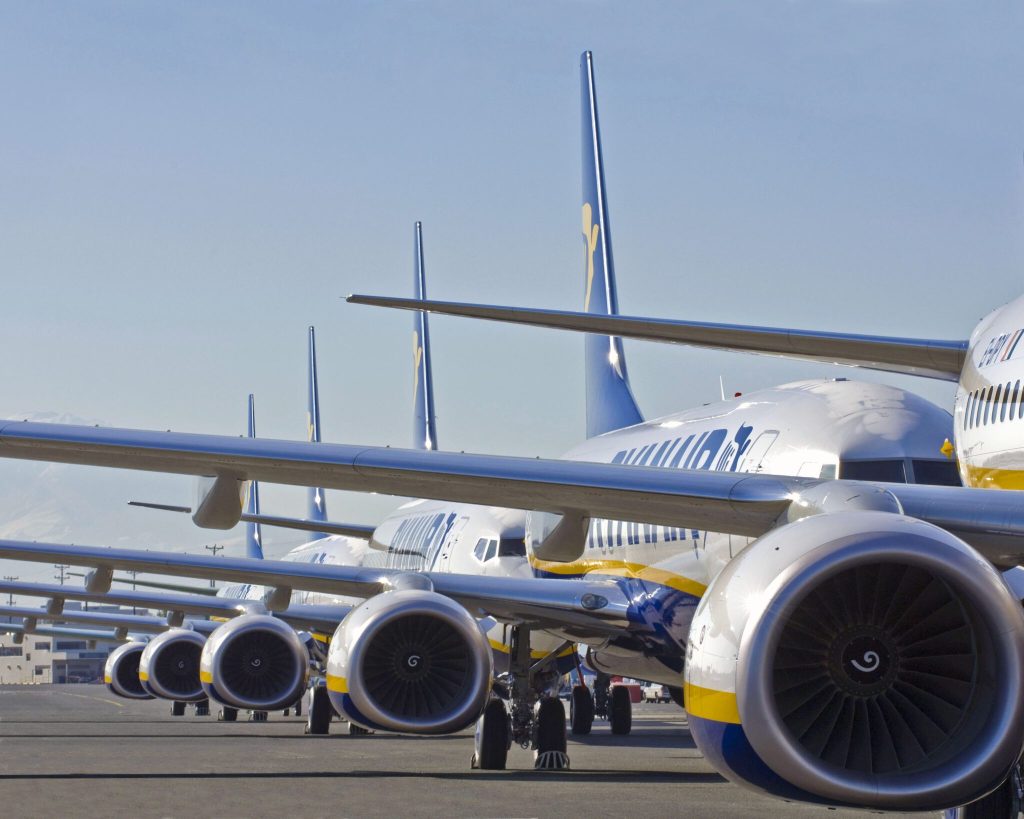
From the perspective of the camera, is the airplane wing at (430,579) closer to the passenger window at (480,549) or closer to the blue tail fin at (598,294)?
the passenger window at (480,549)

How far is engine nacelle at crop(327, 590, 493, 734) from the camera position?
13852 millimetres

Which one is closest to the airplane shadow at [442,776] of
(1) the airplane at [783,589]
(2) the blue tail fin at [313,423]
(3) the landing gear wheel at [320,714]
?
(1) the airplane at [783,589]

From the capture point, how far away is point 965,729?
6.27m

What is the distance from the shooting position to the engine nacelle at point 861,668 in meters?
6.13

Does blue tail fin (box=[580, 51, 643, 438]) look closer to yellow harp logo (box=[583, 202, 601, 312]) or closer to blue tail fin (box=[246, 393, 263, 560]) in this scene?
yellow harp logo (box=[583, 202, 601, 312])

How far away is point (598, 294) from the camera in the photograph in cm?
2375

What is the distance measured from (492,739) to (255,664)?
7.79 metres

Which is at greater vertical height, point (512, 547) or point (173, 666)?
point (512, 547)

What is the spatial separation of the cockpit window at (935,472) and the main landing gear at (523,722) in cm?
521

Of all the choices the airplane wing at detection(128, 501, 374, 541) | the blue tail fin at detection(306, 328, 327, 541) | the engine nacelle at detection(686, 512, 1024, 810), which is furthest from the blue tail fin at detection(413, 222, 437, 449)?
the engine nacelle at detection(686, 512, 1024, 810)

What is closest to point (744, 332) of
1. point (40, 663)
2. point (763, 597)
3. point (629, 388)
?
point (763, 597)

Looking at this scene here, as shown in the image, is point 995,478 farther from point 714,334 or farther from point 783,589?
point 783,589

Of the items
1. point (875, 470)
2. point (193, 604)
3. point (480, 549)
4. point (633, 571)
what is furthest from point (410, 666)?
point (193, 604)

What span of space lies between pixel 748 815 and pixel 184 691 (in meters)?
22.4
